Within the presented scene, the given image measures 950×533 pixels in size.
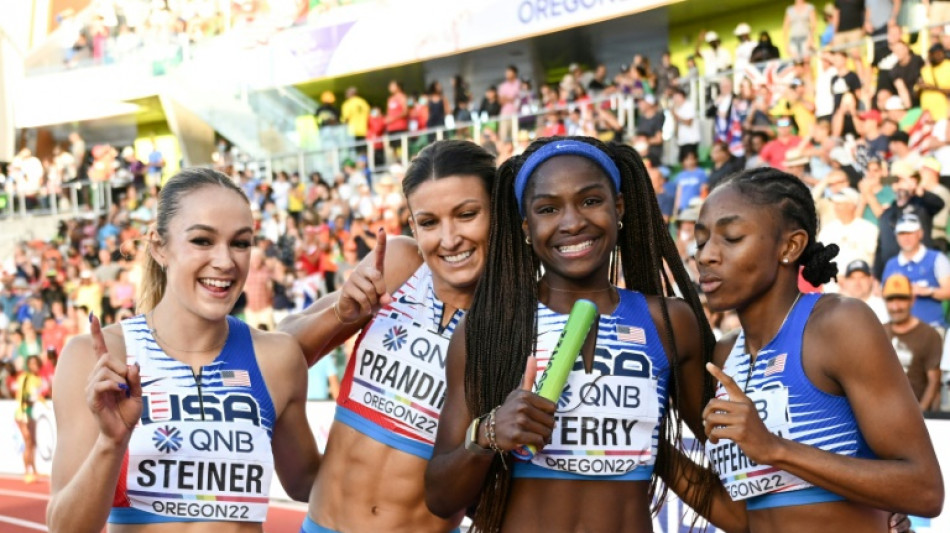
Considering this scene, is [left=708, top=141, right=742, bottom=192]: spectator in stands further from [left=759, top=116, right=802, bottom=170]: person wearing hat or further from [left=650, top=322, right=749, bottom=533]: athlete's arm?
[left=650, top=322, right=749, bottom=533]: athlete's arm

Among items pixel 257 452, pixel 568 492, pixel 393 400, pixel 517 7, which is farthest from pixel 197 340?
pixel 517 7

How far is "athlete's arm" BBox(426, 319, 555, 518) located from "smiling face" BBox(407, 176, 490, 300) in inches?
16.1

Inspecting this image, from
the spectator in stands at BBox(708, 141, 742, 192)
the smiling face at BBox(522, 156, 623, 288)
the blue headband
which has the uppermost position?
the spectator in stands at BBox(708, 141, 742, 192)

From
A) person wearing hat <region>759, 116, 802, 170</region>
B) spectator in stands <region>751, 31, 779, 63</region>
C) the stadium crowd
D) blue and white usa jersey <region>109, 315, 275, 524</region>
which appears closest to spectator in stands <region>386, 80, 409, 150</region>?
the stadium crowd

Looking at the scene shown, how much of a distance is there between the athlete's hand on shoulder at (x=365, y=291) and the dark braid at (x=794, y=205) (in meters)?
1.09

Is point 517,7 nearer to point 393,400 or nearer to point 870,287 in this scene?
point 870,287

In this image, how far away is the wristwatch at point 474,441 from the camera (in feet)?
9.10

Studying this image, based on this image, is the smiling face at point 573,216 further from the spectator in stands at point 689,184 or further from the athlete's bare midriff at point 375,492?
the spectator in stands at point 689,184

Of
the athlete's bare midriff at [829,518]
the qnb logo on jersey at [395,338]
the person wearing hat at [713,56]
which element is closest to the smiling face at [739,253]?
the athlete's bare midriff at [829,518]

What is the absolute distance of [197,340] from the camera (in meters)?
3.19

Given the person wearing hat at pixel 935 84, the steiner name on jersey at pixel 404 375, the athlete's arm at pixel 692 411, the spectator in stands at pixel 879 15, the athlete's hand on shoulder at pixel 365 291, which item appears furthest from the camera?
the spectator in stands at pixel 879 15

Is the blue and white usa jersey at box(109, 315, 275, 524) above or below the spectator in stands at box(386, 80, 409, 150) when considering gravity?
below

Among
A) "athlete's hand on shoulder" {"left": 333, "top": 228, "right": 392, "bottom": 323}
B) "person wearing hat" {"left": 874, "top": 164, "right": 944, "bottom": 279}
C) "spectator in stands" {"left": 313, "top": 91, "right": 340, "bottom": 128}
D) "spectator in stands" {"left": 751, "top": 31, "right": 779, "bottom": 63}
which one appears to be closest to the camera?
"athlete's hand on shoulder" {"left": 333, "top": 228, "right": 392, "bottom": 323}

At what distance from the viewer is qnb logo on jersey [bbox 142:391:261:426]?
3.04 metres
